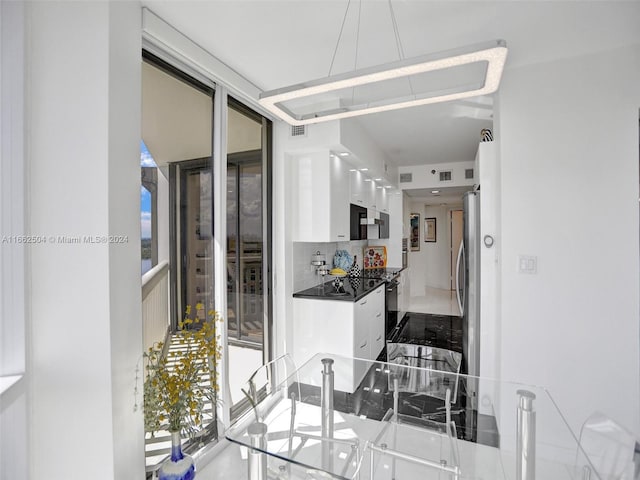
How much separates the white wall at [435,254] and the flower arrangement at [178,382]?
725 centimetres

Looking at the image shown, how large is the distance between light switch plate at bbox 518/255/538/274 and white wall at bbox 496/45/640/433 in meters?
0.04

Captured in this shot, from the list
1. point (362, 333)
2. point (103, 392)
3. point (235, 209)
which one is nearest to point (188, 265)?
point (235, 209)

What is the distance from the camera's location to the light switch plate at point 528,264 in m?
2.37

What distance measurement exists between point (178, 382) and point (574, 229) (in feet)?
8.88

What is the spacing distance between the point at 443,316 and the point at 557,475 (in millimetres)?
5245

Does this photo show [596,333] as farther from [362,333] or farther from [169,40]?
[169,40]

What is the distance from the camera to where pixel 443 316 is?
244 inches

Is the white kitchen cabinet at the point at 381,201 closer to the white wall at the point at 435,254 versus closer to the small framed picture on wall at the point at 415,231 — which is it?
the small framed picture on wall at the point at 415,231

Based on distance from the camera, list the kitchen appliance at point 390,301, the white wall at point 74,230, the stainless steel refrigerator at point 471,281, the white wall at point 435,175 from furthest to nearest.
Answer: the white wall at point 435,175 → the kitchen appliance at point 390,301 → the stainless steel refrigerator at point 471,281 → the white wall at point 74,230

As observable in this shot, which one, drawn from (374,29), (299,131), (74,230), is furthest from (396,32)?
(74,230)

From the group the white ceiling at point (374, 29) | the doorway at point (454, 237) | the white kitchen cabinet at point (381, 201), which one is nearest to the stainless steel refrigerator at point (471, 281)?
the white ceiling at point (374, 29)

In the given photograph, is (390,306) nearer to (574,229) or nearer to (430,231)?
(574,229)

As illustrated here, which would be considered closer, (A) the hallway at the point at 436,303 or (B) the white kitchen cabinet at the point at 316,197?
(B) the white kitchen cabinet at the point at 316,197

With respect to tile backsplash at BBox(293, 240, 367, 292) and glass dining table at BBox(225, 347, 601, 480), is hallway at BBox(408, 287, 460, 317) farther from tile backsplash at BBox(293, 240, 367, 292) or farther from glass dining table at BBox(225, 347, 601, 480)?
glass dining table at BBox(225, 347, 601, 480)
